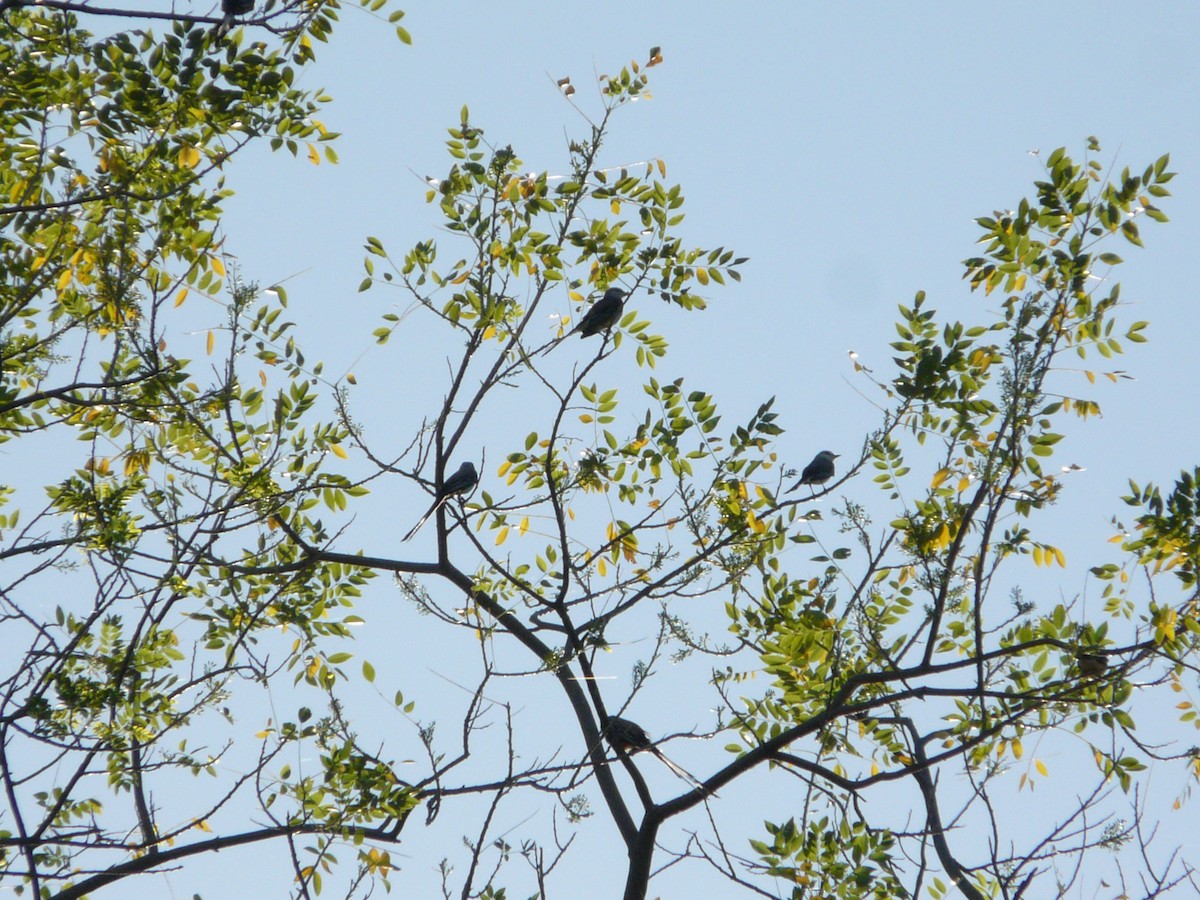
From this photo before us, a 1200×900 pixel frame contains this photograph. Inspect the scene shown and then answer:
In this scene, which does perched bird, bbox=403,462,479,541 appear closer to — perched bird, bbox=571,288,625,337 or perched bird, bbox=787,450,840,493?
perched bird, bbox=571,288,625,337

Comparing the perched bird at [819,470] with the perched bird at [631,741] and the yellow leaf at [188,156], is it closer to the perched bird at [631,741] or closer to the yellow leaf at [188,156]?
the perched bird at [631,741]

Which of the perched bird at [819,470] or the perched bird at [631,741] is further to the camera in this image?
the perched bird at [819,470]

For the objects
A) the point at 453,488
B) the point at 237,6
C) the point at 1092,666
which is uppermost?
the point at 237,6

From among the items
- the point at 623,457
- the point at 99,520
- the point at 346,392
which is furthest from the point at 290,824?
the point at 623,457

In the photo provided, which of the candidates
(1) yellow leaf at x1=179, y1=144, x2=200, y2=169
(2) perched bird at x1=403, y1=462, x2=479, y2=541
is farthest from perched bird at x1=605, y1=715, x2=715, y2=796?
(1) yellow leaf at x1=179, y1=144, x2=200, y2=169

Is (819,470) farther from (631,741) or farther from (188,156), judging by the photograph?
(188,156)

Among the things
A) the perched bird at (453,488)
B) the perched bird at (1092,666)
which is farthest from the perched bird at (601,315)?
the perched bird at (1092,666)

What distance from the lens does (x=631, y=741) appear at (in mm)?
6395

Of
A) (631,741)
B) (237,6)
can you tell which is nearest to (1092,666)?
(631,741)

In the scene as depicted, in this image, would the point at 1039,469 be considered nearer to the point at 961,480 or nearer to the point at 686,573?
the point at 961,480

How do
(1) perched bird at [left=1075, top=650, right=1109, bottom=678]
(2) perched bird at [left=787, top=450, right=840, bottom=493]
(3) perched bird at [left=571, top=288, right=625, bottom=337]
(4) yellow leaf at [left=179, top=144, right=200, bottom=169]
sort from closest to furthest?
(4) yellow leaf at [left=179, top=144, right=200, bottom=169]
(1) perched bird at [left=1075, top=650, right=1109, bottom=678]
(3) perched bird at [left=571, top=288, right=625, bottom=337]
(2) perched bird at [left=787, top=450, right=840, bottom=493]

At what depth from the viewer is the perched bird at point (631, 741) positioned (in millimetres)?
5430

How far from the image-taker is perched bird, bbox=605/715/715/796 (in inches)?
214

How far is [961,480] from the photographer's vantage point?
18.9 feet
